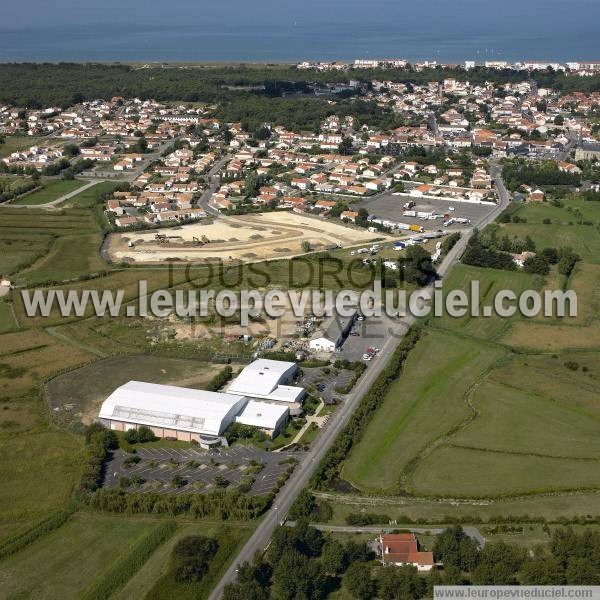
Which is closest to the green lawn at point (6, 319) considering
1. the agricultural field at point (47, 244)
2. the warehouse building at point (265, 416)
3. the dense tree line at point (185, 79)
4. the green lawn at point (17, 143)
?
the agricultural field at point (47, 244)

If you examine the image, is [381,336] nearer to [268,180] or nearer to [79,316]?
[79,316]

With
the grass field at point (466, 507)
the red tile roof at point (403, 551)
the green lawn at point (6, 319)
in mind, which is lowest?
the grass field at point (466, 507)

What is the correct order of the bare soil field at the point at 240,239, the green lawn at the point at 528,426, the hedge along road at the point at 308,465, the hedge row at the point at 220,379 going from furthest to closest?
the bare soil field at the point at 240,239 → the hedge row at the point at 220,379 → the green lawn at the point at 528,426 → the hedge along road at the point at 308,465

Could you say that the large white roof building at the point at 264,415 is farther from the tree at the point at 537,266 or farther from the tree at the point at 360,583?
the tree at the point at 537,266

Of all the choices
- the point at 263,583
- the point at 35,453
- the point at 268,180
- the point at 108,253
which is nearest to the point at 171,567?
the point at 263,583

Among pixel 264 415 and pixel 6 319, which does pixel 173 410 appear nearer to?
pixel 264 415

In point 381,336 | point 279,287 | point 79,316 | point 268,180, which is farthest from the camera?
point 268,180
